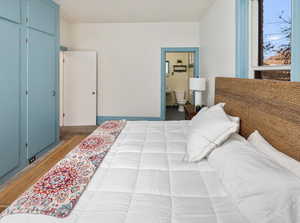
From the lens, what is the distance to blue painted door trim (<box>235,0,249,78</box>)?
2.62m

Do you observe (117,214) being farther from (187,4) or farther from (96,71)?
(96,71)

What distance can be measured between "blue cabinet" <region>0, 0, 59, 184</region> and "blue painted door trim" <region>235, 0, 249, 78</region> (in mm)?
2706

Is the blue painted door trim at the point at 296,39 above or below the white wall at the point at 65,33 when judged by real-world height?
below

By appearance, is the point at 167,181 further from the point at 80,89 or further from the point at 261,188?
the point at 80,89

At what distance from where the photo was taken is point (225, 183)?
1214 millimetres

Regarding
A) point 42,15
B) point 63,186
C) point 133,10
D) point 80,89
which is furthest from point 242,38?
point 80,89

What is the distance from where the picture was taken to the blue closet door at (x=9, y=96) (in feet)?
8.80

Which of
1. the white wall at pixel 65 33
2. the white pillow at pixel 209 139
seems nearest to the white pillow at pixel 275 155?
the white pillow at pixel 209 139

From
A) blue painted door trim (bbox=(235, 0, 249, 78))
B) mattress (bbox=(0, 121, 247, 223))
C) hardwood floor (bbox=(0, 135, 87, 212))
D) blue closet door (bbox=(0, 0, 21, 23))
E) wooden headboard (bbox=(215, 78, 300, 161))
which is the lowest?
hardwood floor (bbox=(0, 135, 87, 212))

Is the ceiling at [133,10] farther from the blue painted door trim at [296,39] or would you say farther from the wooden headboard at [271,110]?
the blue painted door trim at [296,39]

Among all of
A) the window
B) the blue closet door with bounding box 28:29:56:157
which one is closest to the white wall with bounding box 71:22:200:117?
the blue closet door with bounding box 28:29:56:157

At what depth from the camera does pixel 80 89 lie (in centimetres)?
566

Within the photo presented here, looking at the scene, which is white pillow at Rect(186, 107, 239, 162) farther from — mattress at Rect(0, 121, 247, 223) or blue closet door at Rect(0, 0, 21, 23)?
blue closet door at Rect(0, 0, 21, 23)

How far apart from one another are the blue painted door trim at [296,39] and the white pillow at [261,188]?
26.2 inches
